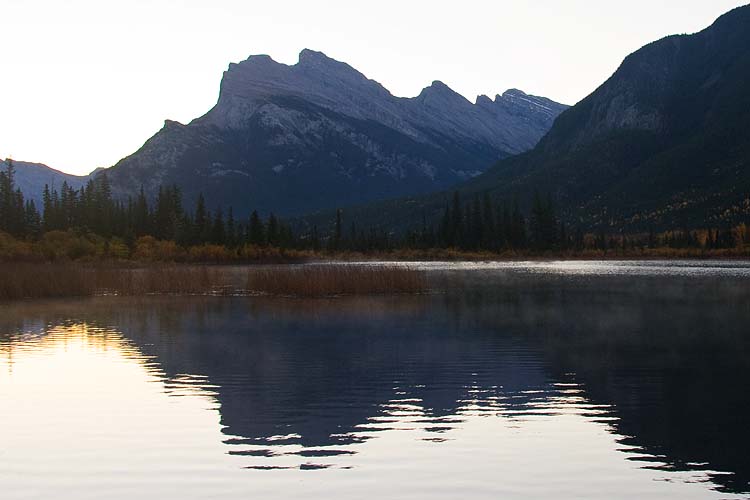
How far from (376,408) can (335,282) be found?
134 ft

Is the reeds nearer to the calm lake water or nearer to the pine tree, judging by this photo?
the calm lake water

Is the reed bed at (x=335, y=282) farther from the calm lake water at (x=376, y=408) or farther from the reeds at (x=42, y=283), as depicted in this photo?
the calm lake water at (x=376, y=408)

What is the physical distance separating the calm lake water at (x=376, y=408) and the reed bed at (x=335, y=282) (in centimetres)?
1708

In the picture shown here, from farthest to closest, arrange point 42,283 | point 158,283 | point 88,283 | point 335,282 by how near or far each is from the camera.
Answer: point 158,283, point 335,282, point 88,283, point 42,283

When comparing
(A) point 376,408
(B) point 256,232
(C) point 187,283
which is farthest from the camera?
(B) point 256,232

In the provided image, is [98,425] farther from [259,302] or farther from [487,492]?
[259,302]

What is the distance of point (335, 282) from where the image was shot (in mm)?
61906

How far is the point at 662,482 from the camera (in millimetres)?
14430

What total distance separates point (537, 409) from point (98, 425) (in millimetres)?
10470

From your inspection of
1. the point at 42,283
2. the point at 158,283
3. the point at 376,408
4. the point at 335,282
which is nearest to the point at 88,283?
the point at 42,283

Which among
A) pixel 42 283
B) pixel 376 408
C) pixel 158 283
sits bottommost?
pixel 376 408

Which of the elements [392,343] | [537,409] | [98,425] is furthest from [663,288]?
[98,425]

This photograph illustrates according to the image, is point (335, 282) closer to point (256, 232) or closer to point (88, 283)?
point (88, 283)

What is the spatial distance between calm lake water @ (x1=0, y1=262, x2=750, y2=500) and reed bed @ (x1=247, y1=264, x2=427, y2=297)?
56.0ft
